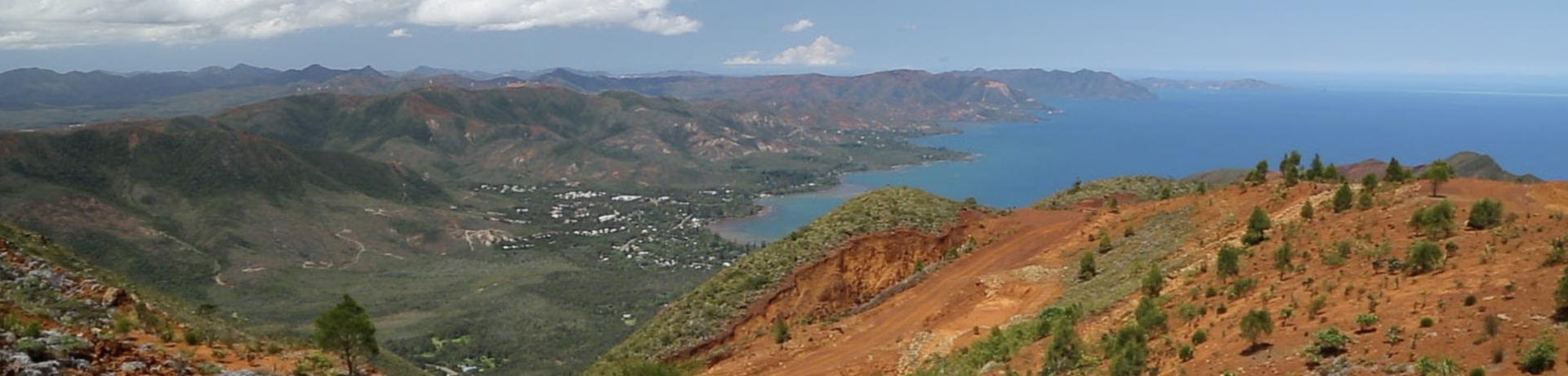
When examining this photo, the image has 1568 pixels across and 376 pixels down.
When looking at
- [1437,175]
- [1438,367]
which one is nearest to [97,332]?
[1438,367]

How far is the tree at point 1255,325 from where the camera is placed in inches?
505

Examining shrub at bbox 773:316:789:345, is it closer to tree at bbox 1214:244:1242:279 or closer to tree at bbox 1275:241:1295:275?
tree at bbox 1214:244:1242:279

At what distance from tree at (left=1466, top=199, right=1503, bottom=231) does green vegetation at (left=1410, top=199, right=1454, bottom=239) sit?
36cm

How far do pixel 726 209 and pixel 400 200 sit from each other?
2626 inches

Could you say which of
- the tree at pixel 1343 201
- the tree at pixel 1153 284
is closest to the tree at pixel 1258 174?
the tree at pixel 1343 201

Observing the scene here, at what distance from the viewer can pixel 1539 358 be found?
393 inches

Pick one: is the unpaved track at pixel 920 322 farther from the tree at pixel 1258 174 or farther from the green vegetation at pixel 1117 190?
the green vegetation at pixel 1117 190

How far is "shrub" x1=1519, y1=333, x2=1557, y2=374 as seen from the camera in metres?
9.95

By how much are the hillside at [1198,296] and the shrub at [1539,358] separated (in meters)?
0.08

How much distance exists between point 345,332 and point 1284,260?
19.7 metres

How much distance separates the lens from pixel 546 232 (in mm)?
149875

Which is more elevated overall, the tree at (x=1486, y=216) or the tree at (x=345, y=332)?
the tree at (x=1486, y=216)

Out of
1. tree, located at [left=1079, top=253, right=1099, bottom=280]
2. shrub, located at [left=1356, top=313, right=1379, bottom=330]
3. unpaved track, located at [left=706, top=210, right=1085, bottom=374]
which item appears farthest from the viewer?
tree, located at [left=1079, top=253, right=1099, bottom=280]

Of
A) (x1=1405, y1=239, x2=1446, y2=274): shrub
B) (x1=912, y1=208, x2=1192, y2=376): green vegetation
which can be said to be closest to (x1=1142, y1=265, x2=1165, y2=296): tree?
(x1=912, y1=208, x2=1192, y2=376): green vegetation
